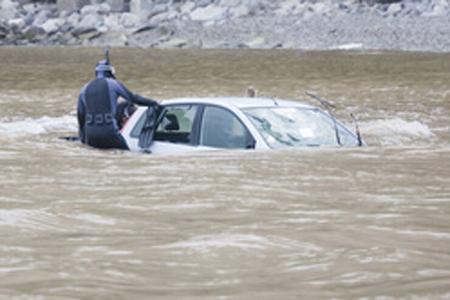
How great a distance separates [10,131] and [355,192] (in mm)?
9197

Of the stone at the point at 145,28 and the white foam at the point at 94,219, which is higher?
the stone at the point at 145,28

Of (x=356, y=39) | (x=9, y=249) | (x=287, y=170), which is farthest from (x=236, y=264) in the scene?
(x=356, y=39)

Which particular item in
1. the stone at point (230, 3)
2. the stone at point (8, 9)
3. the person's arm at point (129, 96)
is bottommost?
the person's arm at point (129, 96)

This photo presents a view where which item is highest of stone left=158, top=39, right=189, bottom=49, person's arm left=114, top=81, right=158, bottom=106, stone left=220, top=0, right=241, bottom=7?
stone left=220, top=0, right=241, bottom=7

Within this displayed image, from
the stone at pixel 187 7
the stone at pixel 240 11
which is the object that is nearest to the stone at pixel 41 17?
the stone at pixel 187 7

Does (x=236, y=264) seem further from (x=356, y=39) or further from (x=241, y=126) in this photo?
(x=356, y=39)

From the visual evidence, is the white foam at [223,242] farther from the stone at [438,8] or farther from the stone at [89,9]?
the stone at [89,9]

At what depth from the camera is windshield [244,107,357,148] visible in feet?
42.7

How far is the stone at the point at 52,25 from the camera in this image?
263ft

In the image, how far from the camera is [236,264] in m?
7.47

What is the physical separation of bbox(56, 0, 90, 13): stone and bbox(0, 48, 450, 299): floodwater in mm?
70142

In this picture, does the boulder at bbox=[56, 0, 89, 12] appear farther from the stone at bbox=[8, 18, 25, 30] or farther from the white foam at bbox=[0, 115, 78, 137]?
the white foam at bbox=[0, 115, 78, 137]

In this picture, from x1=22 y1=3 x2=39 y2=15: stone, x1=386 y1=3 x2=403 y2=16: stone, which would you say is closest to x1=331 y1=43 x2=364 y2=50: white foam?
x1=386 y1=3 x2=403 y2=16: stone

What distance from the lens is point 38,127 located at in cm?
2011
